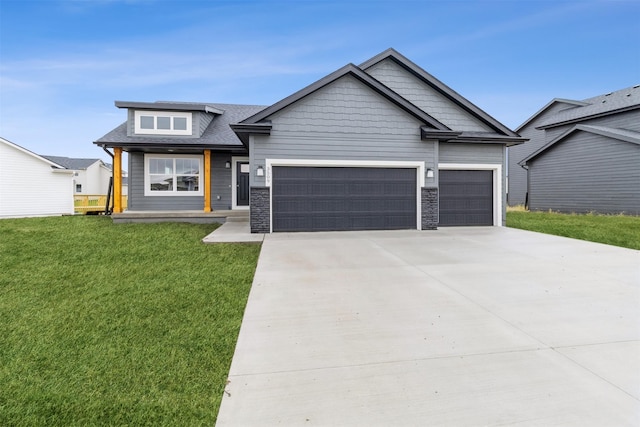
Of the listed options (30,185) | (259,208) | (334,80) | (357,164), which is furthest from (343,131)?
(30,185)

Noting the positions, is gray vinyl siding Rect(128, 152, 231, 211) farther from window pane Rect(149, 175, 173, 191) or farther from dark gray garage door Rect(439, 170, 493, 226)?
dark gray garage door Rect(439, 170, 493, 226)

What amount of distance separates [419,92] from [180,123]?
32.5ft

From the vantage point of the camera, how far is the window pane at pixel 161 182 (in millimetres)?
14195

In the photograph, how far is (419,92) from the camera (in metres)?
12.8

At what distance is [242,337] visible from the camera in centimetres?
326

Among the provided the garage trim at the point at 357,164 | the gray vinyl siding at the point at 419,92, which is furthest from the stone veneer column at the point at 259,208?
the gray vinyl siding at the point at 419,92

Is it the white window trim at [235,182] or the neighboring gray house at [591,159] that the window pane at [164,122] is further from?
the neighboring gray house at [591,159]

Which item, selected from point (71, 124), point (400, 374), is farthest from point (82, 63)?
point (400, 374)

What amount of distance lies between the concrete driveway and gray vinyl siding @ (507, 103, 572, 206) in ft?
74.0

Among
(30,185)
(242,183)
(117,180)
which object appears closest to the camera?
(117,180)

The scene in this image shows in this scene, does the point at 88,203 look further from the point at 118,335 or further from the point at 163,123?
the point at 118,335

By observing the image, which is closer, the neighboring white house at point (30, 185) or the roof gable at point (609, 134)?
the roof gable at point (609, 134)

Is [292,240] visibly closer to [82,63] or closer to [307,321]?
[307,321]

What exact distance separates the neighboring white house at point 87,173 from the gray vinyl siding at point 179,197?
25.6 metres
